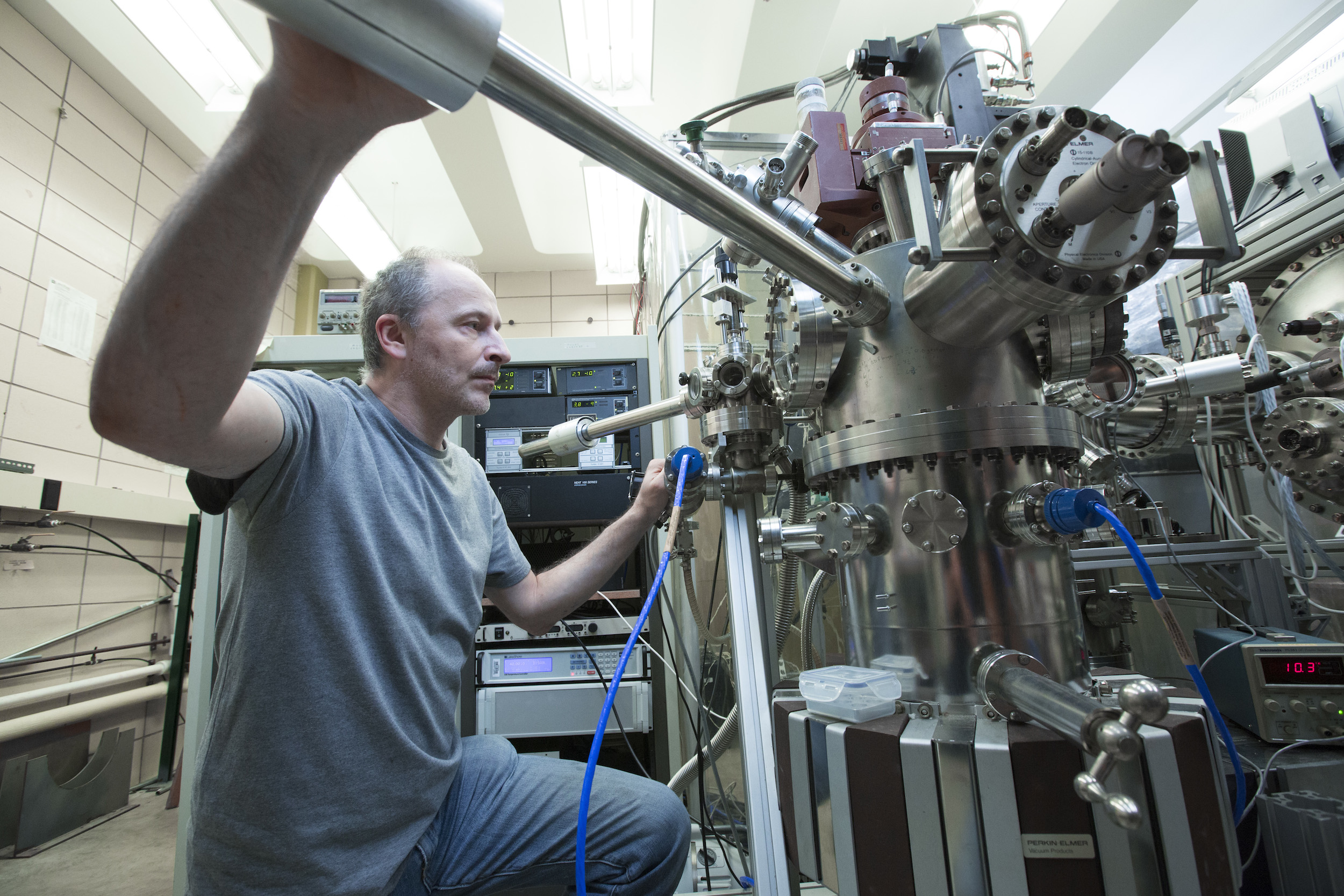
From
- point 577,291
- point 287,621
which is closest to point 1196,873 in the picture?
point 287,621

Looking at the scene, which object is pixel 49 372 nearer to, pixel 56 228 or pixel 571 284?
pixel 56 228

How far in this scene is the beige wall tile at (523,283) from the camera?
14.6 feet

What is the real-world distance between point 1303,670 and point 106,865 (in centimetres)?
290

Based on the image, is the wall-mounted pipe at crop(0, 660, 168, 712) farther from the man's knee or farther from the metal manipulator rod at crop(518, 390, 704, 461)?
the man's knee

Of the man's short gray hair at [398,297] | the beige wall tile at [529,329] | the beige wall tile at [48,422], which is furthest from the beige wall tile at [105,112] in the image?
the man's short gray hair at [398,297]

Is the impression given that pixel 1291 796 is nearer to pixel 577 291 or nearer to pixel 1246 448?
pixel 1246 448

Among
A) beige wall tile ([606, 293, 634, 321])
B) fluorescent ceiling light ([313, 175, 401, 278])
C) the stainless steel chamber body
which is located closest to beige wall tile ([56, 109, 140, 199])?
fluorescent ceiling light ([313, 175, 401, 278])

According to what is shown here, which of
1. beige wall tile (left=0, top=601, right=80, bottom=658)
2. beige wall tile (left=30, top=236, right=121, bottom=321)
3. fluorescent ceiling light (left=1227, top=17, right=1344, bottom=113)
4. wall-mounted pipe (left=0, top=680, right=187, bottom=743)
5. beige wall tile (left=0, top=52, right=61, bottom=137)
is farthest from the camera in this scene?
beige wall tile (left=30, top=236, right=121, bottom=321)

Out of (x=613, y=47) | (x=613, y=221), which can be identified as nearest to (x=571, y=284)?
(x=613, y=221)

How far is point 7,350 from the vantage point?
2143 millimetres

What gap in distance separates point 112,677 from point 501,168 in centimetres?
280

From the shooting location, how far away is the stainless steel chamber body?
56 cm

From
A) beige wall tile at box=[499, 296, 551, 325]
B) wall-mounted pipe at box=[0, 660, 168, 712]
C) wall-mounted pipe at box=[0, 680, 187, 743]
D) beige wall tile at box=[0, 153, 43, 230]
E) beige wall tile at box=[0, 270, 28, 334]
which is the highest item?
beige wall tile at box=[499, 296, 551, 325]

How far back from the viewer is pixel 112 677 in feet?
7.87
